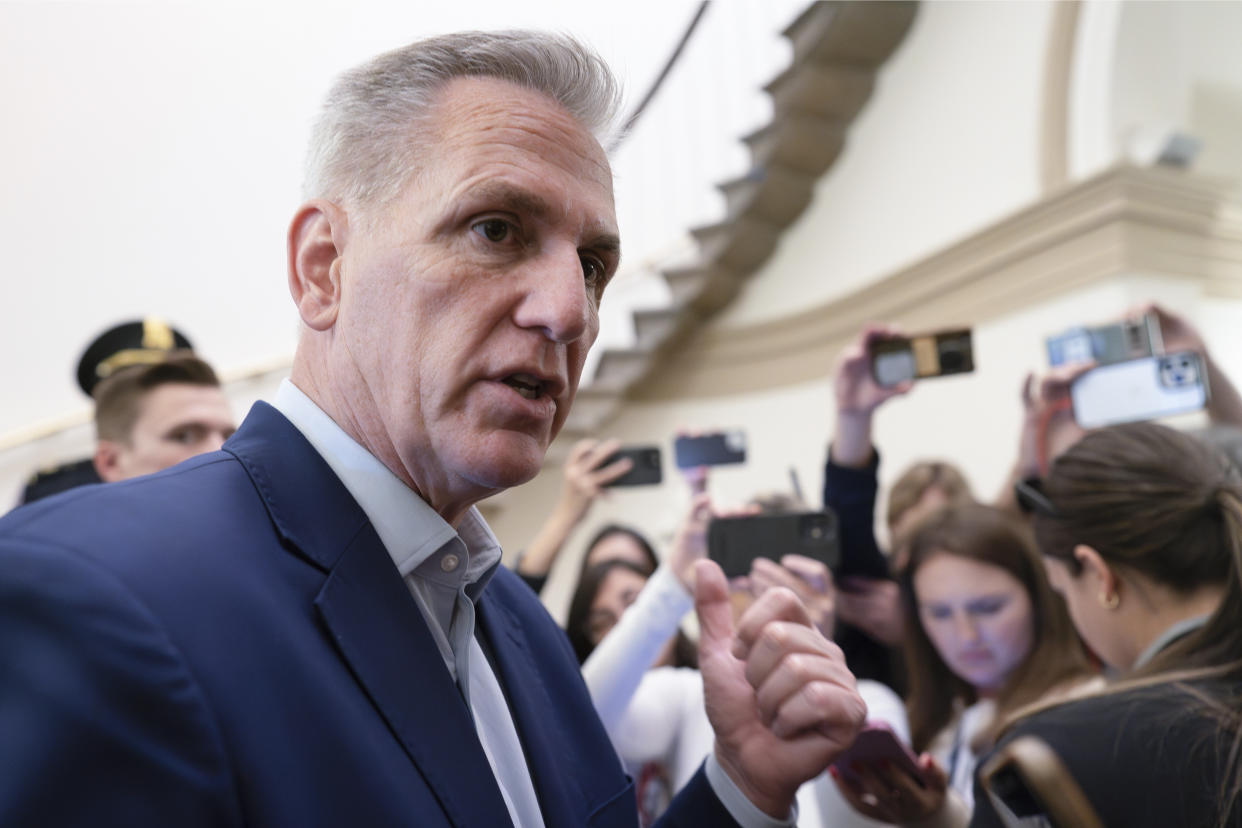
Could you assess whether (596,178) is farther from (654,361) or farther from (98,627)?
(654,361)

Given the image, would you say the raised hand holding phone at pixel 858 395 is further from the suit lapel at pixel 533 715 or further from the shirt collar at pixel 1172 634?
Answer: the suit lapel at pixel 533 715

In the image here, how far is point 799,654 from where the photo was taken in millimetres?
844

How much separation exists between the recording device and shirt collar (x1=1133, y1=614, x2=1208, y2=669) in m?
0.64

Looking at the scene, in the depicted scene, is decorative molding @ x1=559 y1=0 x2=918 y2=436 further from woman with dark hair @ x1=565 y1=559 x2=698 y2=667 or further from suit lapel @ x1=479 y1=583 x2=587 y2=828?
suit lapel @ x1=479 y1=583 x2=587 y2=828

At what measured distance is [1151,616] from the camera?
1.20 m

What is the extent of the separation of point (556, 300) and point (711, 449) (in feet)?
5.53

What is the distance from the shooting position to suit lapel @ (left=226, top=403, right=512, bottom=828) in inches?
25.5

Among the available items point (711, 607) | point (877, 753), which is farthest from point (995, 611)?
point (711, 607)

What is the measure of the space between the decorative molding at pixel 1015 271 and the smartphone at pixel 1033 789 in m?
1.29

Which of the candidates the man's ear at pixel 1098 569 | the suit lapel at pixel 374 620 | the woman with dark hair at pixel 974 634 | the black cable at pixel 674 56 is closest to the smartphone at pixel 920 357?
the woman with dark hair at pixel 974 634

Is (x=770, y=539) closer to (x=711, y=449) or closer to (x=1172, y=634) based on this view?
(x=1172, y=634)

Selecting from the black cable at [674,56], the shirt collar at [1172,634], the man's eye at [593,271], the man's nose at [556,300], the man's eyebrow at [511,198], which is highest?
the black cable at [674,56]

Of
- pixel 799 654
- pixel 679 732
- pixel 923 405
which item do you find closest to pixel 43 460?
pixel 679 732

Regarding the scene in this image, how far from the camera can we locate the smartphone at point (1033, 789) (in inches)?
37.8
